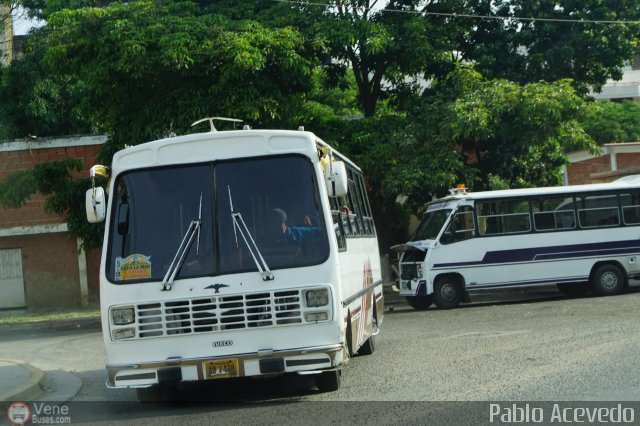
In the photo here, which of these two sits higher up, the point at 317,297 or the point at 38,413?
the point at 317,297

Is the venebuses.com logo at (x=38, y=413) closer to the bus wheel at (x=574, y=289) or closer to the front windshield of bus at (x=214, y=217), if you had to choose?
the front windshield of bus at (x=214, y=217)

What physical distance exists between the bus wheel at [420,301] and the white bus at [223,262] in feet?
38.5

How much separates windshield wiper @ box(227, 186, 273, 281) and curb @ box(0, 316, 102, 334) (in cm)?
1384

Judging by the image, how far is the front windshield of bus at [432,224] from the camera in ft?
69.1

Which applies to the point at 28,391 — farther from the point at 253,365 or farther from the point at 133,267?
the point at 253,365

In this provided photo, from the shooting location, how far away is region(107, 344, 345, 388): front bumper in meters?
8.68

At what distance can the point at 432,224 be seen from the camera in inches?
842

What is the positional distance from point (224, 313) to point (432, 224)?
1312 centimetres

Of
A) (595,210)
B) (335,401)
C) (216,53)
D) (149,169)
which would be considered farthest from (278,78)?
(335,401)

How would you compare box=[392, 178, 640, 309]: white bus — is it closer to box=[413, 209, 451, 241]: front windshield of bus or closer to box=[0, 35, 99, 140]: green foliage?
box=[413, 209, 451, 241]: front windshield of bus

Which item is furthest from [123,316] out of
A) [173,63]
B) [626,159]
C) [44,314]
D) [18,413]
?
[626,159]

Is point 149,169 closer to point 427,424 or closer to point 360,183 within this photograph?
point 427,424

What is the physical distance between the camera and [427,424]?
734 centimetres

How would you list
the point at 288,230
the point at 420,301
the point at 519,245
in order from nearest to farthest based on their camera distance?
the point at 288,230, the point at 519,245, the point at 420,301
